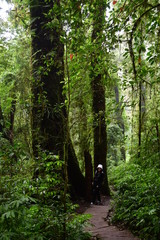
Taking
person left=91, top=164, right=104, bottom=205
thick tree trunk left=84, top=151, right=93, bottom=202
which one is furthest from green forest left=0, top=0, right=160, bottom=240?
person left=91, top=164, right=104, bottom=205

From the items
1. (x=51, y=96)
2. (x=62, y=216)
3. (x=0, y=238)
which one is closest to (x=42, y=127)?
(x=51, y=96)

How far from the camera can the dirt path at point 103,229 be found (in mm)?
5438

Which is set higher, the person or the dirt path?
the person

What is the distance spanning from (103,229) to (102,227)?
20 cm

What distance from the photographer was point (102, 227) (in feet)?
21.4

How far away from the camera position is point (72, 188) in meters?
8.91

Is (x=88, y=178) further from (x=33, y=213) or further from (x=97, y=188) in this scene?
(x=33, y=213)

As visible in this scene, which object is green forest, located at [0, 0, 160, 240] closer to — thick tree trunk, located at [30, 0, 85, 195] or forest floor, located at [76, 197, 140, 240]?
thick tree trunk, located at [30, 0, 85, 195]

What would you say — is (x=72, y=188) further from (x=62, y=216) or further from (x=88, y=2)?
(x=88, y=2)

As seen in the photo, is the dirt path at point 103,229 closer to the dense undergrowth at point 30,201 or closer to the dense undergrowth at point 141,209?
the dense undergrowth at point 141,209

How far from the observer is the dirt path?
5.44 meters

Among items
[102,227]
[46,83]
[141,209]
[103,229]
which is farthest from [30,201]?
[46,83]

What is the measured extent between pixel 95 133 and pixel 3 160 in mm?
7728

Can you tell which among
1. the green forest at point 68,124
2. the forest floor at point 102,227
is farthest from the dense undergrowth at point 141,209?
the forest floor at point 102,227
